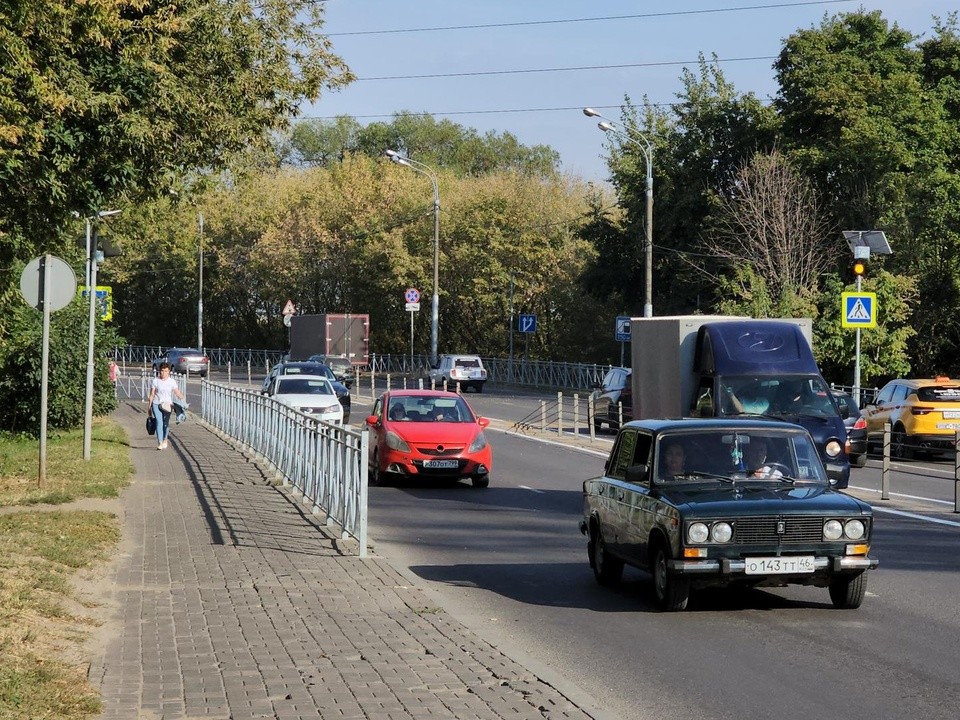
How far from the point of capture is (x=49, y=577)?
1141 cm

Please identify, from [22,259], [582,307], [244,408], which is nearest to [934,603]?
[22,259]

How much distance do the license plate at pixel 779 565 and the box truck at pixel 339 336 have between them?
2314 inches

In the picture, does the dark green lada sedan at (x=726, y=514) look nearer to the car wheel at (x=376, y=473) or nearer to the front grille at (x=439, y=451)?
the front grille at (x=439, y=451)

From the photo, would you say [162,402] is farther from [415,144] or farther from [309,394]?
[415,144]

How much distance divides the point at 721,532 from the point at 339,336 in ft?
196

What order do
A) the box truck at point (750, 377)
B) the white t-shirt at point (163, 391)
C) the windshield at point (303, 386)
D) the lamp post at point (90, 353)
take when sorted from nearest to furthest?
the box truck at point (750, 377), the lamp post at point (90, 353), the white t-shirt at point (163, 391), the windshield at point (303, 386)

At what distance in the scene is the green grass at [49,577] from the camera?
7426 millimetres

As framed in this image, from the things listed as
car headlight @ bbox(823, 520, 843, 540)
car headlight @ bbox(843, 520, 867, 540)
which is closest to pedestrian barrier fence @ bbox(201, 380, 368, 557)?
car headlight @ bbox(823, 520, 843, 540)

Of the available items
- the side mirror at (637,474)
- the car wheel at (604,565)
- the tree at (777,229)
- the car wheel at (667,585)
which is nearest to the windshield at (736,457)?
the side mirror at (637,474)

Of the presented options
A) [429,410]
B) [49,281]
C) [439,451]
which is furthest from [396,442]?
[49,281]

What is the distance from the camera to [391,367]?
78.0m

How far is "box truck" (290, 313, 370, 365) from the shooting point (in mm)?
69250

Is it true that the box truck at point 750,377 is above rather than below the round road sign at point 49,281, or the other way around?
below

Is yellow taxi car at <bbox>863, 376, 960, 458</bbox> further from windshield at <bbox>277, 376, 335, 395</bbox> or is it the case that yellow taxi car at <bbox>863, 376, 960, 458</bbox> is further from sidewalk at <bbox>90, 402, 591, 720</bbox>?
sidewalk at <bbox>90, 402, 591, 720</bbox>
